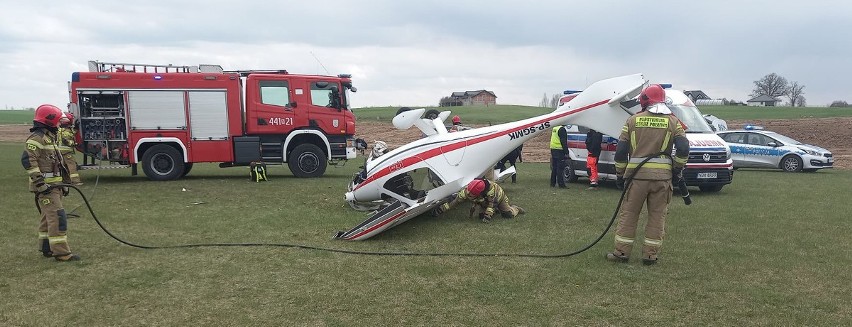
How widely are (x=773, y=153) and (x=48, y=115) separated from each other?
19.3m

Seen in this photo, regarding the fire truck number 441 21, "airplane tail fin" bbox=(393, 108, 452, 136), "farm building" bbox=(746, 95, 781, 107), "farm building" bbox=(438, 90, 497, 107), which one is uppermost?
"farm building" bbox=(438, 90, 497, 107)

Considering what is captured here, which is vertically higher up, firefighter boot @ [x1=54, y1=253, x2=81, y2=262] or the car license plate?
the car license plate

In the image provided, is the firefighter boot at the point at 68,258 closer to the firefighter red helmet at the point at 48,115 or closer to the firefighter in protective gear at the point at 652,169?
the firefighter red helmet at the point at 48,115

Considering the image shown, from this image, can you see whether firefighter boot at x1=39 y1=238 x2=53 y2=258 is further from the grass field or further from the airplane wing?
the airplane wing

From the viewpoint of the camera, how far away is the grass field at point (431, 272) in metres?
4.54

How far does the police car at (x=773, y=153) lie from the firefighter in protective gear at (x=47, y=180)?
58.9ft

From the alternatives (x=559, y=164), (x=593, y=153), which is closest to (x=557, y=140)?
(x=559, y=164)

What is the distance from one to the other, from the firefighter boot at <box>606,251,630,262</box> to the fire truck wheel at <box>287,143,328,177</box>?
10.1 metres

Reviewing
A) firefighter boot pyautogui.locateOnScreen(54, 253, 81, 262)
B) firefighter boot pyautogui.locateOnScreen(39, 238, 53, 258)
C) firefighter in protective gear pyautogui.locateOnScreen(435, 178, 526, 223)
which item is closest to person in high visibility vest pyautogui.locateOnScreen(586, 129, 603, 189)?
firefighter in protective gear pyautogui.locateOnScreen(435, 178, 526, 223)

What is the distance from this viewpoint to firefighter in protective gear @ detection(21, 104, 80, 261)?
6113 millimetres

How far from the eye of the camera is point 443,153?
852 centimetres

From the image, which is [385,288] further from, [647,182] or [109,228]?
[109,228]

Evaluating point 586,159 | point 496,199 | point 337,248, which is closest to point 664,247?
point 496,199

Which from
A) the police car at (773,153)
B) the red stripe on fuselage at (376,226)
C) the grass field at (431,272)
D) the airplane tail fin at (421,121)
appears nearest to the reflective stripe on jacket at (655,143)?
the grass field at (431,272)
